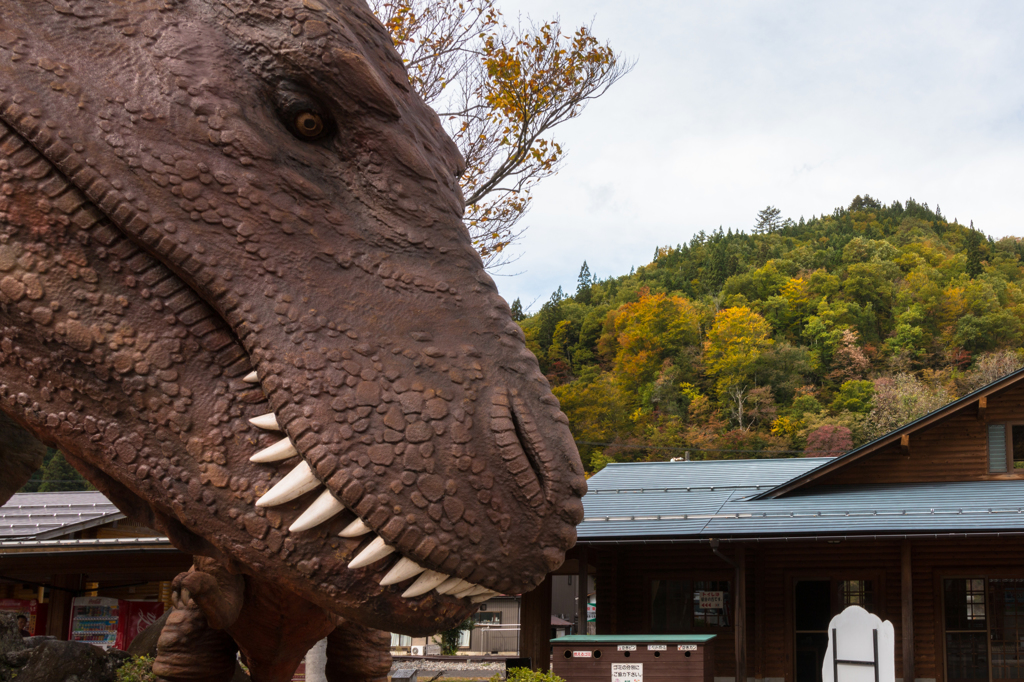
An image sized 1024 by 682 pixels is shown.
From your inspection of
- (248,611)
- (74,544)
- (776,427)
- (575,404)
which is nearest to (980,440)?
(74,544)

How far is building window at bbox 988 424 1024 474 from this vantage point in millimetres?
15992

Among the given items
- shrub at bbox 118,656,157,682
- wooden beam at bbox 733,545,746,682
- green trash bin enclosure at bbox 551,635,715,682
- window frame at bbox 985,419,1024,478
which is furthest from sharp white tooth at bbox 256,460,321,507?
window frame at bbox 985,419,1024,478

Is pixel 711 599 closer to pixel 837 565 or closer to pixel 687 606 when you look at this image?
pixel 687 606

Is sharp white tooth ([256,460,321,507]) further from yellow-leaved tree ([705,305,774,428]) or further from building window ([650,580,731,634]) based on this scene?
yellow-leaved tree ([705,305,774,428])

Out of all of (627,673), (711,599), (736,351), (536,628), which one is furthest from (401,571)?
(736,351)

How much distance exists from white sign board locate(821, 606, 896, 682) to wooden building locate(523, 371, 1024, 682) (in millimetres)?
6091

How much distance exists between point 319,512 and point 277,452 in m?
0.09

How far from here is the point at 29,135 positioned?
1.12 metres

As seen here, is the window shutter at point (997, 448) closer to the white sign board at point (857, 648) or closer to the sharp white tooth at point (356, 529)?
the white sign board at point (857, 648)

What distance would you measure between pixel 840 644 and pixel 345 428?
808 centimetres

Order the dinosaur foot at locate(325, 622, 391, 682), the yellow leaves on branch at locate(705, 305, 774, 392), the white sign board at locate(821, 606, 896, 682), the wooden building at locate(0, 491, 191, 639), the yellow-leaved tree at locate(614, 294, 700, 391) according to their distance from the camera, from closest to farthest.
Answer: the dinosaur foot at locate(325, 622, 391, 682) < the white sign board at locate(821, 606, 896, 682) < the wooden building at locate(0, 491, 191, 639) < the yellow leaves on branch at locate(705, 305, 774, 392) < the yellow-leaved tree at locate(614, 294, 700, 391)

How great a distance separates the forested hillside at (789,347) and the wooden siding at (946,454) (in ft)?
99.9

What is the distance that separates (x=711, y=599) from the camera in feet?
55.7

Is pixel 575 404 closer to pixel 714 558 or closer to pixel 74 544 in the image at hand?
pixel 714 558
